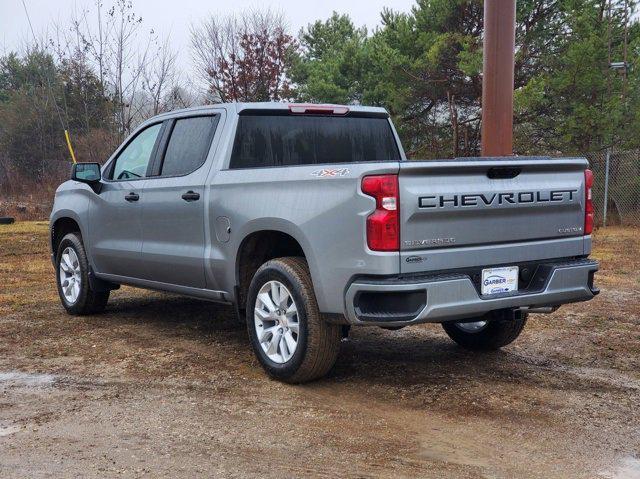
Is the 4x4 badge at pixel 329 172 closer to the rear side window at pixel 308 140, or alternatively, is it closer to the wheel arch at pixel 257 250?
the wheel arch at pixel 257 250

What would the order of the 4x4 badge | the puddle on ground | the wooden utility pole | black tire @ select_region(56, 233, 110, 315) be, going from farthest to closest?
the wooden utility pole, black tire @ select_region(56, 233, 110, 315), the puddle on ground, the 4x4 badge

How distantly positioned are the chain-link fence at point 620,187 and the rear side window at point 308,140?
Answer: 14.0 meters

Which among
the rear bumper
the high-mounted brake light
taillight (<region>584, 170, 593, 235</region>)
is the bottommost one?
the rear bumper

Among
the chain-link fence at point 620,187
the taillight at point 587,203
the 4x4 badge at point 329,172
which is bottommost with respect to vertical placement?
the chain-link fence at point 620,187

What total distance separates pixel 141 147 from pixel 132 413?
2979mm

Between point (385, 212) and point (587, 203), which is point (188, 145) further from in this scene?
point (587, 203)

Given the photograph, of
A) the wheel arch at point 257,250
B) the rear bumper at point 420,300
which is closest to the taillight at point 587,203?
the rear bumper at point 420,300

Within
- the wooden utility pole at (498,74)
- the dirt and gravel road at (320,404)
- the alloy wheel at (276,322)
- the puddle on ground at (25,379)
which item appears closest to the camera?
the dirt and gravel road at (320,404)

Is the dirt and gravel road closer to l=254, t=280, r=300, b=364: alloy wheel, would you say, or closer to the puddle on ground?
the puddle on ground

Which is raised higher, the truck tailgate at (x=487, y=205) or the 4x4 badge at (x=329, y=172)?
the 4x4 badge at (x=329, y=172)

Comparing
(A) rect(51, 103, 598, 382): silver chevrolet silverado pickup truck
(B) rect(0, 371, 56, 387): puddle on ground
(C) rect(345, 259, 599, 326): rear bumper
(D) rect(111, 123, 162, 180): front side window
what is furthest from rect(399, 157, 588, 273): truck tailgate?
(D) rect(111, 123, 162, 180): front side window

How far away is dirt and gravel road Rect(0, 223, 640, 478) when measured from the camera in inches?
141

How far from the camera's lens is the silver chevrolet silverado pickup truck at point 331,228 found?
4.27 metres

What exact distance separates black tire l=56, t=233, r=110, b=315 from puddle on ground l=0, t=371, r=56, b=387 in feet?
6.39
